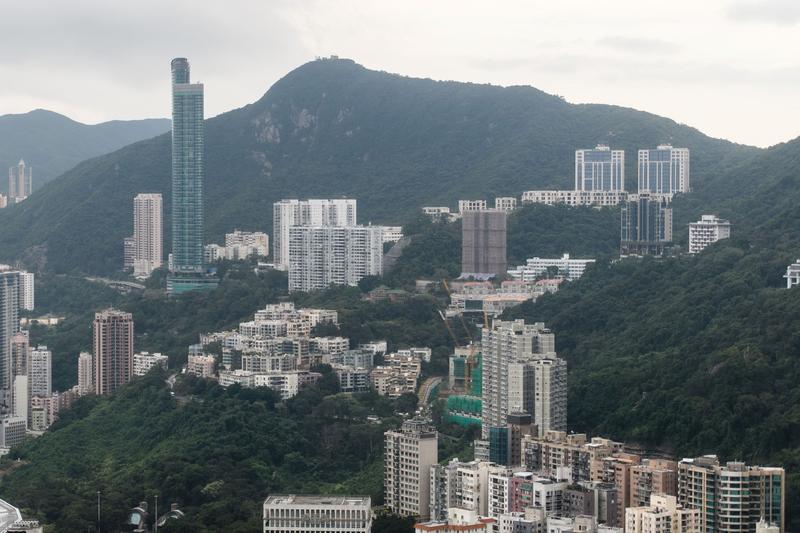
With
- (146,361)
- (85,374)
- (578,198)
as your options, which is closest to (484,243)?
(578,198)

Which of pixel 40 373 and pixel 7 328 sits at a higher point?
pixel 7 328

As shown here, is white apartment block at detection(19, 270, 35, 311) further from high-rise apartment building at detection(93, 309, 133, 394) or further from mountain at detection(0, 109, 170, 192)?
mountain at detection(0, 109, 170, 192)

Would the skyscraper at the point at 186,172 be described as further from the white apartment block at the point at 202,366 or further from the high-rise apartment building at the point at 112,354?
the white apartment block at the point at 202,366

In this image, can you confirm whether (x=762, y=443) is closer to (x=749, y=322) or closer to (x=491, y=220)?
(x=749, y=322)

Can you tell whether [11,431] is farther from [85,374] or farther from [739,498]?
[739,498]

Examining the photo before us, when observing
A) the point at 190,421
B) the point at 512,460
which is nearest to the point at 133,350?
the point at 190,421

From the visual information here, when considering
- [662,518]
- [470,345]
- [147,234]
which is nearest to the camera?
[662,518]
